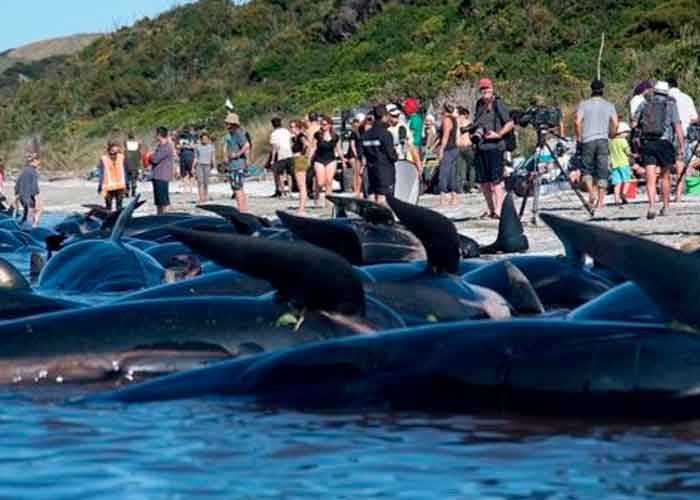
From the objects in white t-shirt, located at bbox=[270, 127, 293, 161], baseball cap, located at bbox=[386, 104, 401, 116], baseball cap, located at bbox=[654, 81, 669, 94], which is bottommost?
white t-shirt, located at bbox=[270, 127, 293, 161]

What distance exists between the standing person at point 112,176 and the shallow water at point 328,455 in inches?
783

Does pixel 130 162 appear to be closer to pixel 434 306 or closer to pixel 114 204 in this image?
pixel 114 204

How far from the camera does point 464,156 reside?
87.2 feet

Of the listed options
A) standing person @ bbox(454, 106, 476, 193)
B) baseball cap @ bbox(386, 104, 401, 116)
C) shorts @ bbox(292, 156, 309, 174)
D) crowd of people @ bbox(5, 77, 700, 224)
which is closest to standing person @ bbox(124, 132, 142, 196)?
crowd of people @ bbox(5, 77, 700, 224)

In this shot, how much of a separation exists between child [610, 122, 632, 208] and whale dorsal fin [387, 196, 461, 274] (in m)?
15.7

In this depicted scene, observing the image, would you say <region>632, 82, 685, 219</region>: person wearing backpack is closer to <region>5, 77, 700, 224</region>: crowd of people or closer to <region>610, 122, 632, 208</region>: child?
<region>5, 77, 700, 224</region>: crowd of people

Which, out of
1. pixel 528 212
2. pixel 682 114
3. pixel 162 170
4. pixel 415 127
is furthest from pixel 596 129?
pixel 162 170

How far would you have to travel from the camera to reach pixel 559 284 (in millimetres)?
8797

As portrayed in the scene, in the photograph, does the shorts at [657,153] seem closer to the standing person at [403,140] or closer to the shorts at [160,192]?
the standing person at [403,140]

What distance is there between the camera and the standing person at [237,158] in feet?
78.2

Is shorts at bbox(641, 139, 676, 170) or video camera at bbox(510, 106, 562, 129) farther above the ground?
video camera at bbox(510, 106, 562, 129)

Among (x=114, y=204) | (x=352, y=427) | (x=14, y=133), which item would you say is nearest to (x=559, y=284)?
(x=352, y=427)

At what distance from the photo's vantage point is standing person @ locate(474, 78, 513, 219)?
61.4ft

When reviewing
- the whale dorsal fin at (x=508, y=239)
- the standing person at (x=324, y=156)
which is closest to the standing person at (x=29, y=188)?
the standing person at (x=324, y=156)
